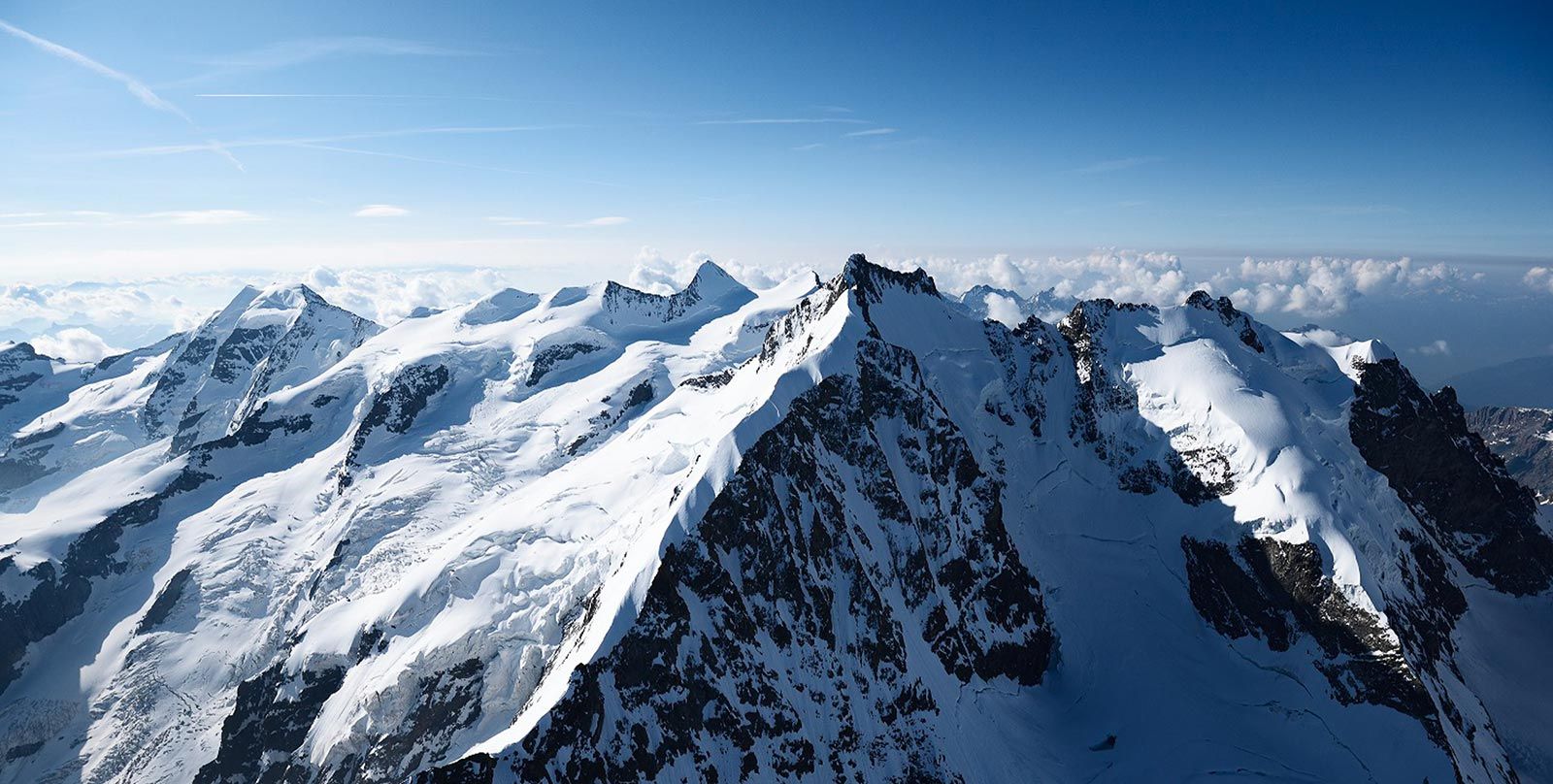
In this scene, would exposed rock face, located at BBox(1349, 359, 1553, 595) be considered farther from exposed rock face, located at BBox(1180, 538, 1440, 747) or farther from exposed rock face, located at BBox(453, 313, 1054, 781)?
exposed rock face, located at BBox(453, 313, 1054, 781)

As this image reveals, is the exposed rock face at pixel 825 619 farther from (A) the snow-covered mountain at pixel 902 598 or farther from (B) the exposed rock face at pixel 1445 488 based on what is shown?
(B) the exposed rock face at pixel 1445 488

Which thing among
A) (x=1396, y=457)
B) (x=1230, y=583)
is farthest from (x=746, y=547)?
(x=1396, y=457)

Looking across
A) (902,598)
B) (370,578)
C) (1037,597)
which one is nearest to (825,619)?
(902,598)

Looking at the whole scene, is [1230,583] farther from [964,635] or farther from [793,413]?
[793,413]

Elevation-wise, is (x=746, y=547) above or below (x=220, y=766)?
above

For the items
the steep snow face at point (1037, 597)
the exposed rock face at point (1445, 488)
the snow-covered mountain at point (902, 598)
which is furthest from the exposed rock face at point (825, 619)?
the exposed rock face at point (1445, 488)

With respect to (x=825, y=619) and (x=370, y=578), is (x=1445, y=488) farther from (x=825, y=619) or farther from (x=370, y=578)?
(x=370, y=578)
